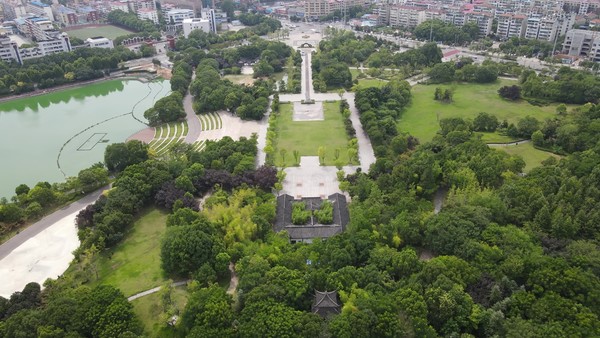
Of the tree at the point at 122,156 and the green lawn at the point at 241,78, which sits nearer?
the tree at the point at 122,156

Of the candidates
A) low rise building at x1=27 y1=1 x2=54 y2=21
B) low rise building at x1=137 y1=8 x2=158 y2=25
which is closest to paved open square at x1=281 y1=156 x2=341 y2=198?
low rise building at x1=137 y1=8 x2=158 y2=25

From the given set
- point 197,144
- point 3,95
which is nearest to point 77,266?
point 197,144

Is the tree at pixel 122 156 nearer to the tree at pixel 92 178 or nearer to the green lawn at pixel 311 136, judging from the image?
the tree at pixel 92 178

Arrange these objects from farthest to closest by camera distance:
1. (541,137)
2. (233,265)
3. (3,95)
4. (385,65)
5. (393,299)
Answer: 1. (385,65)
2. (3,95)
3. (541,137)
4. (233,265)
5. (393,299)

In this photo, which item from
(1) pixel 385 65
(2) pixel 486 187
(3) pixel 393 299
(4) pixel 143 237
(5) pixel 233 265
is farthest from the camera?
(1) pixel 385 65

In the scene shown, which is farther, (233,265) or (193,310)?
(233,265)

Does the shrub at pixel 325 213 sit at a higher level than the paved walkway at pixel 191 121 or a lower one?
lower

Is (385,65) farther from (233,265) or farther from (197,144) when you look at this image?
(233,265)

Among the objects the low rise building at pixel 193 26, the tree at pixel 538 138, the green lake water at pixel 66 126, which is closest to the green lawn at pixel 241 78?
the green lake water at pixel 66 126
